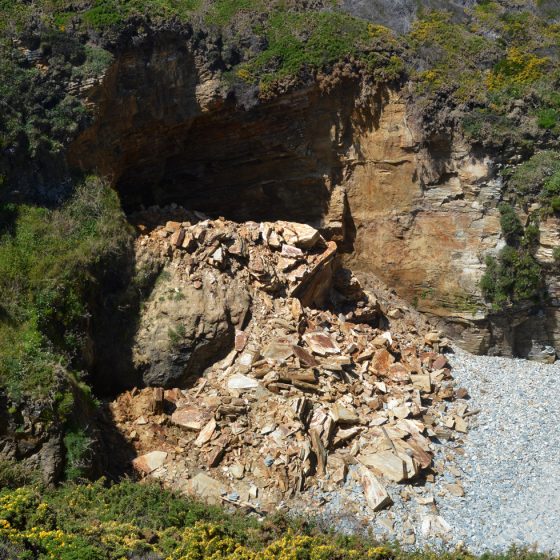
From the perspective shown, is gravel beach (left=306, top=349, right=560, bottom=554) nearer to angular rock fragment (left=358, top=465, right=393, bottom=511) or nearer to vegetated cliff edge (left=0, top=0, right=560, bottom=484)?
angular rock fragment (left=358, top=465, right=393, bottom=511)

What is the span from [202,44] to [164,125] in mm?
2512

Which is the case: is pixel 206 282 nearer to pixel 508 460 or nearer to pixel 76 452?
pixel 76 452

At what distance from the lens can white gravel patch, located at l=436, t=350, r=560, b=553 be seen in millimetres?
14055

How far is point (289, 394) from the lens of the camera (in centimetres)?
1563

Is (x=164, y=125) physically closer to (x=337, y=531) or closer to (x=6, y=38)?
(x=6, y=38)

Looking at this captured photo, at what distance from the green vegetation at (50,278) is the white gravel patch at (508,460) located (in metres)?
8.34

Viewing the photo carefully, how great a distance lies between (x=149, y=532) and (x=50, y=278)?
599 centimetres

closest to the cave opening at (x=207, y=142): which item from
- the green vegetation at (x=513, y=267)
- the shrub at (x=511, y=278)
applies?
the green vegetation at (x=513, y=267)

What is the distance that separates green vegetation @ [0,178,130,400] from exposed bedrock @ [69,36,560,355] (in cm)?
324

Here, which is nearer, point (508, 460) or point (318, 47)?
point (508, 460)

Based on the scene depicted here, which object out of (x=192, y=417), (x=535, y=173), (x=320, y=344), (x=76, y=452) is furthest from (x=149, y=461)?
(x=535, y=173)

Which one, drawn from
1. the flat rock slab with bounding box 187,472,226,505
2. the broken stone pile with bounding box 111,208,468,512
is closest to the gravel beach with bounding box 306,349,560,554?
the broken stone pile with bounding box 111,208,468,512

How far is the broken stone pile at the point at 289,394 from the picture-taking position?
14.4m

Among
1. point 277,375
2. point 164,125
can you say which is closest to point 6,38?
point 164,125
